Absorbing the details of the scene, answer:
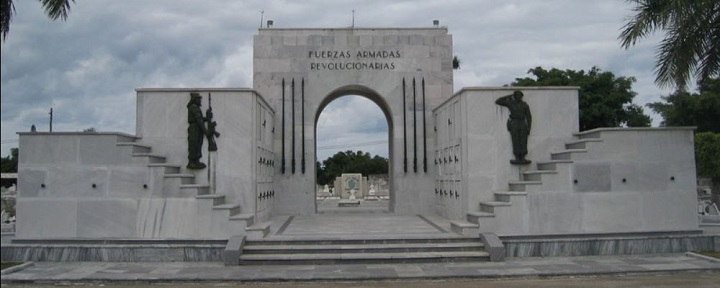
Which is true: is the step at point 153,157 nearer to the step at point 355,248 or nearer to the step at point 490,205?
the step at point 355,248

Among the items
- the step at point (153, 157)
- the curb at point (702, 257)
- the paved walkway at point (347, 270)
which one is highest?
the step at point (153, 157)

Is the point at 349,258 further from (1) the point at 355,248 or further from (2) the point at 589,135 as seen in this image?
(2) the point at 589,135

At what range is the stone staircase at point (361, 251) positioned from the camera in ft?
39.0

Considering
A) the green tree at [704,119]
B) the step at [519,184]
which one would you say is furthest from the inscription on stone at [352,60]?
the green tree at [704,119]

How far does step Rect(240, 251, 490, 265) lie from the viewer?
38.8ft

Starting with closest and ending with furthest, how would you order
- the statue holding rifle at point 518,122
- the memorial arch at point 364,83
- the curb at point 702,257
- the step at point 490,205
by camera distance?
the curb at point 702,257, the step at point 490,205, the statue holding rifle at point 518,122, the memorial arch at point 364,83

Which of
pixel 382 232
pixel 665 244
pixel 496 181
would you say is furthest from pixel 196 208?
pixel 665 244

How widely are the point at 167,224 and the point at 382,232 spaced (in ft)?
15.4

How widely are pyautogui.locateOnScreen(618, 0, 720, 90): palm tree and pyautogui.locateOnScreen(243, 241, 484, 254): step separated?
4.98 meters

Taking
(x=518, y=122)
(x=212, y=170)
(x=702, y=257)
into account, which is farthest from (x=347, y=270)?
(x=702, y=257)

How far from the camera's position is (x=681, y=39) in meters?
11.6

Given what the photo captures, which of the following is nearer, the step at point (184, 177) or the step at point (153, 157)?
the step at point (184, 177)

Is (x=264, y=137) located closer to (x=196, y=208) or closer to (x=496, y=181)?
(x=196, y=208)

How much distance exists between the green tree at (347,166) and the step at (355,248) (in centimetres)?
5599
